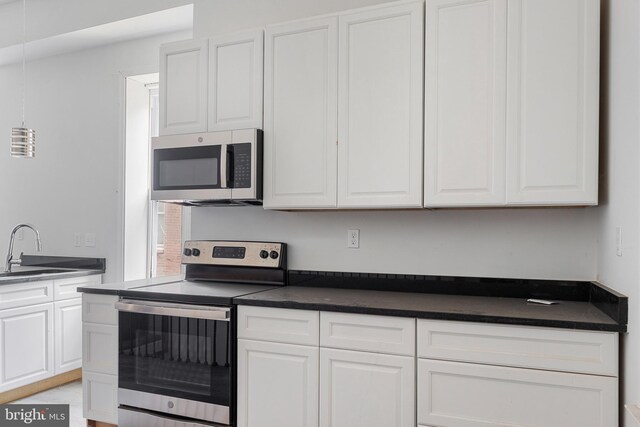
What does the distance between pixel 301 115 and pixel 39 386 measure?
2.86m

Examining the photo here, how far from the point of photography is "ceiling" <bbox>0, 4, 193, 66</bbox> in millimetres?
3432

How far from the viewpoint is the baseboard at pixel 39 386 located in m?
3.38

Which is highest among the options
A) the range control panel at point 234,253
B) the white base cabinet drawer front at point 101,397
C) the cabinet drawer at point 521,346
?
the range control panel at point 234,253

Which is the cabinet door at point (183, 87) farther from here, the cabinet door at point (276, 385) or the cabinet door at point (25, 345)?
the cabinet door at point (25, 345)

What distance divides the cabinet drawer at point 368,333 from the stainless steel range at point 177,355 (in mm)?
499

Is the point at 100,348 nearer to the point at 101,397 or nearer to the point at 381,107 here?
the point at 101,397

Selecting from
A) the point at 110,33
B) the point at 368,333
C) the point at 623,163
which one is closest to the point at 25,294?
the point at 110,33

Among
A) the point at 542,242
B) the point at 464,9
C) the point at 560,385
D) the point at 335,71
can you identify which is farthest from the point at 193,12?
the point at 560,385

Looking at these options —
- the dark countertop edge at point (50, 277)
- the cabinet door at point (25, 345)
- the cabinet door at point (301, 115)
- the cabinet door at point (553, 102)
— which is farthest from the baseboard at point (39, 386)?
the cabinet door at point (553, 102)

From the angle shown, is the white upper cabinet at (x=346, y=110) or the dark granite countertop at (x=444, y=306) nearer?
the dark granite countertop at (x=444, y=306)

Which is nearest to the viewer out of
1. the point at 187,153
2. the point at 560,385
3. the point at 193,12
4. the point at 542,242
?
the point at 560,385

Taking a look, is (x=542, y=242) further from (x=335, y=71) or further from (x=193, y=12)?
(x=193, y=12)

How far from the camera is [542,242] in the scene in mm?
2391

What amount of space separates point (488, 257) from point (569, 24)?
3.71 feet
